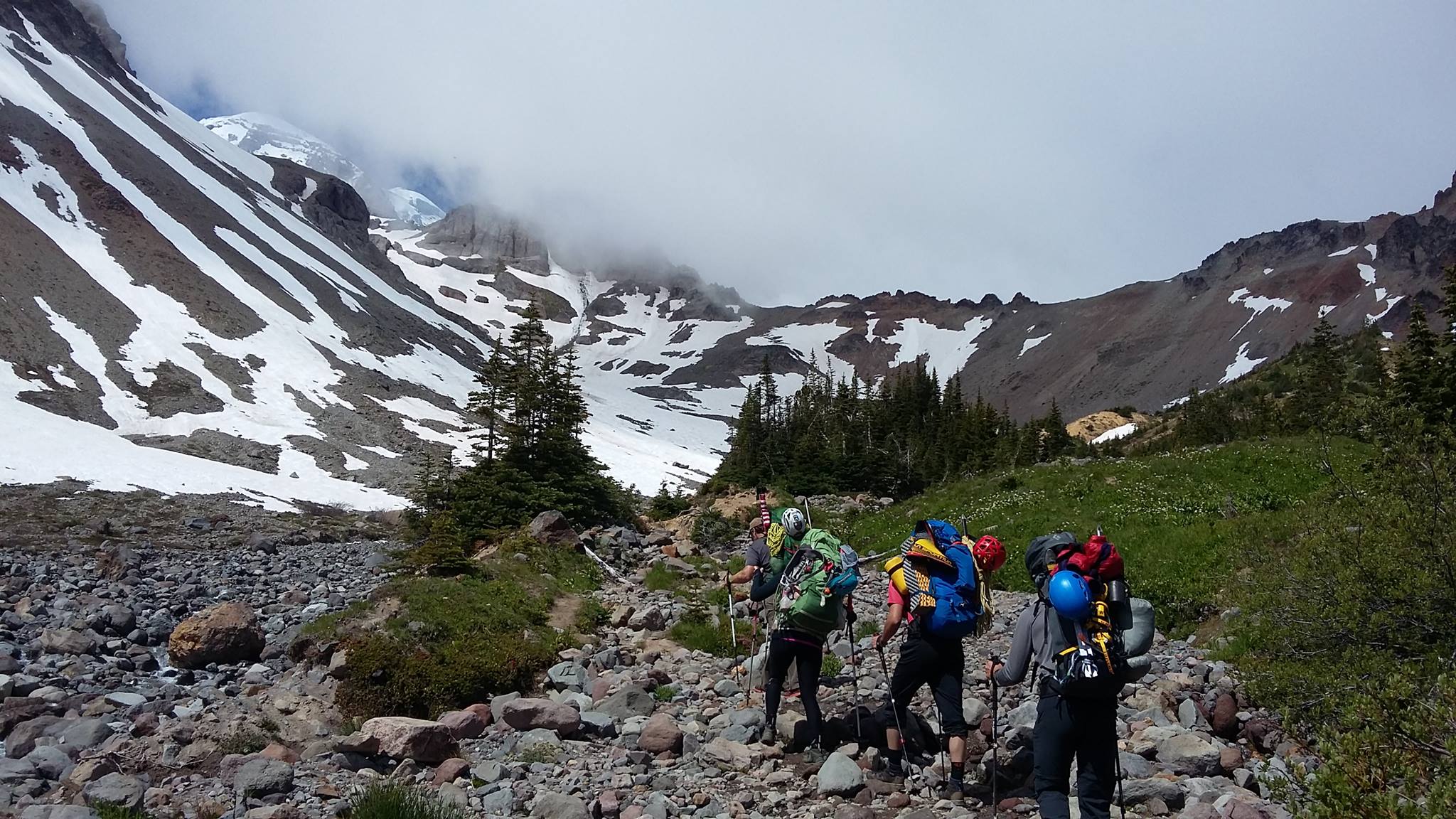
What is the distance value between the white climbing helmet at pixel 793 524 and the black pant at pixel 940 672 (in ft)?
6.69

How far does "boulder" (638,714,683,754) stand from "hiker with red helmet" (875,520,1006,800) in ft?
7.84

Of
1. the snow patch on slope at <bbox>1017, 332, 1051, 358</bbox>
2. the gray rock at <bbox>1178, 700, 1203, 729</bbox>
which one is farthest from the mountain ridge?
the gray rock at <bbox>1178, 700, 1203, 729</bbox>

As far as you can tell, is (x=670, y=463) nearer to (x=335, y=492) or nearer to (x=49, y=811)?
(x=335, y=492)

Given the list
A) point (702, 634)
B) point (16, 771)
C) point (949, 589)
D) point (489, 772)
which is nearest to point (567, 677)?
point (702, 634)

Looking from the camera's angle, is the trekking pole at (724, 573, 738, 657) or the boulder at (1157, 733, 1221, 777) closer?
the boulder at (1157, 733, 1221, 777)

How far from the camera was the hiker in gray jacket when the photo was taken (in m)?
5.45

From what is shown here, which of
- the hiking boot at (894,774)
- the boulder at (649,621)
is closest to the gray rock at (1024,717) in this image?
the hiking boot at (894,774)

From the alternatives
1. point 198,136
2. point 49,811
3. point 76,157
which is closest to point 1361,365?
point 49,811

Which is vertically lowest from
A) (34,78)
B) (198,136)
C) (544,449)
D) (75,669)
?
(75,669)

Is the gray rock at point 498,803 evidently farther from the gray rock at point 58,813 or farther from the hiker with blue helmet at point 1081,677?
the hiker with blue helmet at point 1081,677

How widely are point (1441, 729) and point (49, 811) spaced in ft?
A: 34.2

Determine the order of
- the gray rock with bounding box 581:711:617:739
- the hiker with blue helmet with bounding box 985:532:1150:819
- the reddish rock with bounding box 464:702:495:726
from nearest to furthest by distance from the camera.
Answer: the hiker with blue helmet with bounding box 985:532:1150:819, the gray rock with bounding box 581:711:617:739, the reddish rock with bounding box 464:702:495:726

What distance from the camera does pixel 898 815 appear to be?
6.58 metres

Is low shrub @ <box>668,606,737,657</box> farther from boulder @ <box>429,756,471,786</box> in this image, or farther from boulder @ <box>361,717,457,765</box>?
boulder @ <box>429,756,471,786</box>
